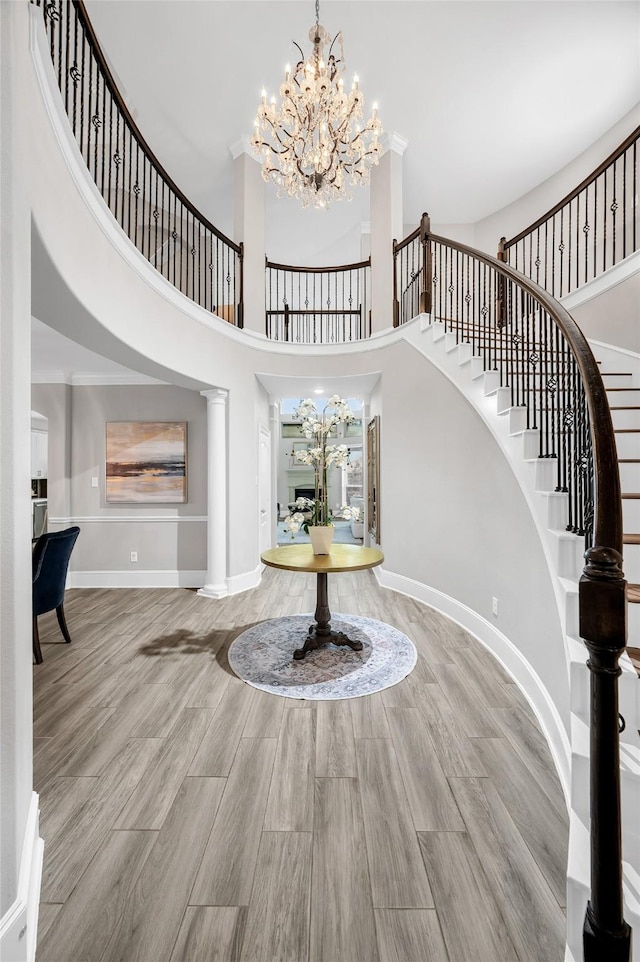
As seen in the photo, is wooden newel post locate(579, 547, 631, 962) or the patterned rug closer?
wooden newel post locate(579, 547, 631, 962)

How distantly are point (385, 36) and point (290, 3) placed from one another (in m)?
0.88

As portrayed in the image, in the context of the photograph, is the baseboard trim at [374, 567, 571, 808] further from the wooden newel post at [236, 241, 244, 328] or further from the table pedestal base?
the wooden newel post at [236, 241, 244, 328]

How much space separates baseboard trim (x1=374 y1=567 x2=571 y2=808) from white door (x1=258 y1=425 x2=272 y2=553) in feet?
6.11

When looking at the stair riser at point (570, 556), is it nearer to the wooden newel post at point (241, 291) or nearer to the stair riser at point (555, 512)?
the stair riser at point (555, 512)

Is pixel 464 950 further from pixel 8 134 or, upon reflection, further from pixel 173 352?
pixel 173 352

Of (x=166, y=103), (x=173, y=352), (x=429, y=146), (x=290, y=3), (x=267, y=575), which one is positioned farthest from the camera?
(x=267, y=575)

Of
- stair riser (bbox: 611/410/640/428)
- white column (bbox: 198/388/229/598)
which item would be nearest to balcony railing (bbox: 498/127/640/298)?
stair riser (bbox: 611/410/640/428)

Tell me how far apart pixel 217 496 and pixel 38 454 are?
3595 millimetres

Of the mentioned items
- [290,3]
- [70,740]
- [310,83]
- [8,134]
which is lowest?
[70,740]

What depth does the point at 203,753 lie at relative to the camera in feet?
6.40

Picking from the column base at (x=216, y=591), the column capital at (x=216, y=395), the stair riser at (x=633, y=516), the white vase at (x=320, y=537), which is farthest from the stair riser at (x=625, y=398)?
the column base at (x=216, y=591)

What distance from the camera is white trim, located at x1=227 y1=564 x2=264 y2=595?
15.1 ft

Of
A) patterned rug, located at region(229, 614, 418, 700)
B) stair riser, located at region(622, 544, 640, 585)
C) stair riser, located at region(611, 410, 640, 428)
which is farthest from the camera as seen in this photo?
stair riser, located at region(611, 410, 640, 428)

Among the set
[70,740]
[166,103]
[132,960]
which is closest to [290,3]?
[166,103]
